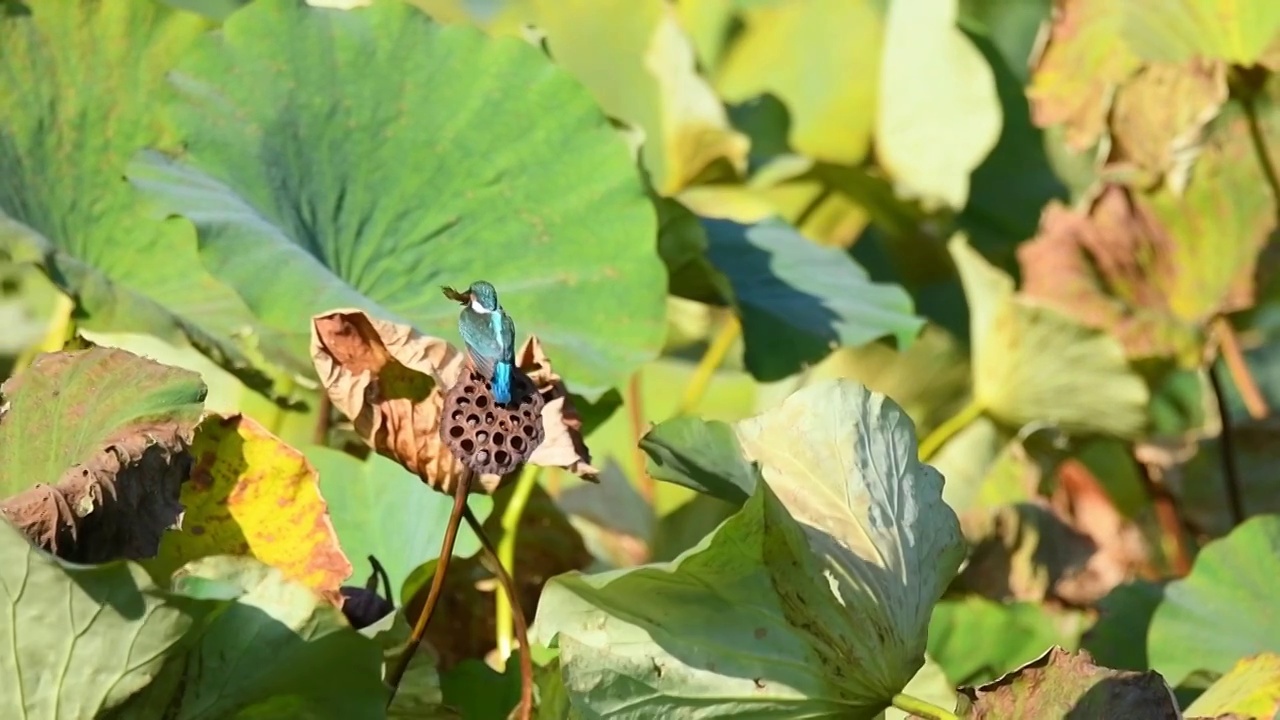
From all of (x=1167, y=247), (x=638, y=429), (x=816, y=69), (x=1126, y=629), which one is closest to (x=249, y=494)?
(x=1126, y=629)

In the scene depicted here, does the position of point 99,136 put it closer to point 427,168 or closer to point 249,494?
point 427,168

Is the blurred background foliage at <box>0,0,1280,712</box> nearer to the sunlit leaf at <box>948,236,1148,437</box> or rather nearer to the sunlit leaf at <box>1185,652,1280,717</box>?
the sunlit leaf at <box>948,236,1148,437</box>

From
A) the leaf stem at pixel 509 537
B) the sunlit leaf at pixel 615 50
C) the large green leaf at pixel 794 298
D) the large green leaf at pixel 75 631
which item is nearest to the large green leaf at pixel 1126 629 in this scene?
the large green leaf at pixel 794 298

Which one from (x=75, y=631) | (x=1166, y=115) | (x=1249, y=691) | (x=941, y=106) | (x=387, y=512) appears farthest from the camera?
(x=941, y=106)

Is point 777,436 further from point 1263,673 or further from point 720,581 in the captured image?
point 1263,673

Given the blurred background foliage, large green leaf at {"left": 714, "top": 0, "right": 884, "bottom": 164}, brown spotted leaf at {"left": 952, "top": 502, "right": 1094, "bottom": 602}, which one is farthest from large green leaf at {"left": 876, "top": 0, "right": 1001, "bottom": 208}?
brown spotted leaf at {"left": 952, "top": 502, "right": 1094, "bottom": 602}

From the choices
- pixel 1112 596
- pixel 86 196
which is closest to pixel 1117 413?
pixel 1112 596

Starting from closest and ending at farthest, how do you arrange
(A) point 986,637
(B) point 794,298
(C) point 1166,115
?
(A) point 986,637 < (B) point 794,298 < (C) point 1166,115

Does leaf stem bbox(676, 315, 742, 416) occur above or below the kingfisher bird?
below
